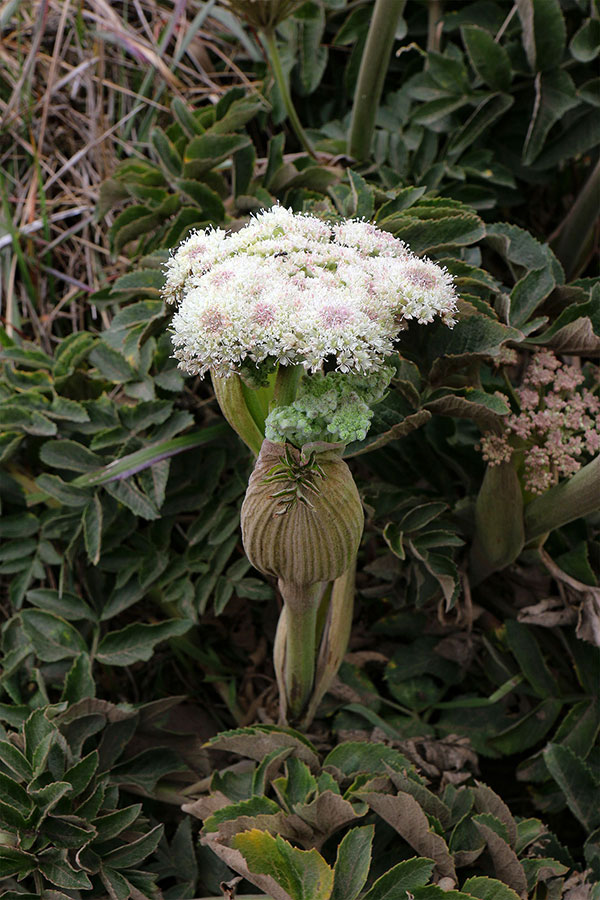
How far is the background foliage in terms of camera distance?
1.29 m

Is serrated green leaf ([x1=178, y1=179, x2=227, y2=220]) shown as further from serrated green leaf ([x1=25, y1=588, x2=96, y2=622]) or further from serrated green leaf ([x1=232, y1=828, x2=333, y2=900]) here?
serrated green leaf ([x1=232, y1=828, x2=333, y2=900])

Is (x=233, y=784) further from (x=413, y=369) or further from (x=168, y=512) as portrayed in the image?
(x=413, y=369)

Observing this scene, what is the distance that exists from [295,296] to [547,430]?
2.04 feet

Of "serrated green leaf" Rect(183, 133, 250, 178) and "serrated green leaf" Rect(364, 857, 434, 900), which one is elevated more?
"serrated green leaf" Rect(183, 133, 250, 178)

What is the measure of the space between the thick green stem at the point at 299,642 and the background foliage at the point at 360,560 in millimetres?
100

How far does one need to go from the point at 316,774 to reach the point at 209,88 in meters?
1.90

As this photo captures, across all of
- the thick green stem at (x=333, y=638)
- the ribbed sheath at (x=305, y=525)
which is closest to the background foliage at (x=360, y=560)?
the thick green stem at (x=333, y=638)

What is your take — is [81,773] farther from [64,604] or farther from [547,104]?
[547,104]

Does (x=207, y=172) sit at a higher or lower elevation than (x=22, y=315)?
higher

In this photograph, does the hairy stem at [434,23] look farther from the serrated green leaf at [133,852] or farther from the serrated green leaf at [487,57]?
the serrated green leaf at [133,852]

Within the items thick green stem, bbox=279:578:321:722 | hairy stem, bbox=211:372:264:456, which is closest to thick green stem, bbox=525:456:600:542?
thick green stem, bbox=279:578:321:722

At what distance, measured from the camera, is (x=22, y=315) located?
88.4 inches

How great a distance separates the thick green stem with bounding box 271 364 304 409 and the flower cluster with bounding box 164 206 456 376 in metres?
0.04

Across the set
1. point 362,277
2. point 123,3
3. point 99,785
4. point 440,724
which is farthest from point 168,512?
point 123,3
